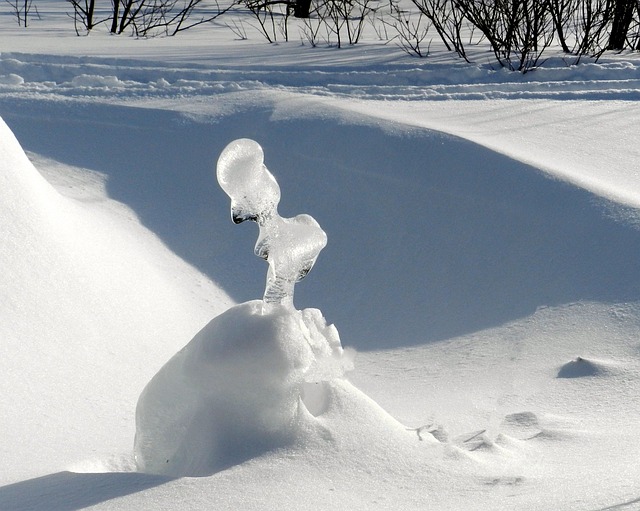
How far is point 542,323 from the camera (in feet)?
10.5

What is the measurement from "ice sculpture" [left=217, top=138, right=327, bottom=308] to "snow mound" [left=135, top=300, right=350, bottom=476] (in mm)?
78

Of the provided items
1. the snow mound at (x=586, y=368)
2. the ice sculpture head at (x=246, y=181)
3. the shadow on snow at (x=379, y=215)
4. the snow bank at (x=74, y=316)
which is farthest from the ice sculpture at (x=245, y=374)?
the shadow on snow at (x=379, y=215)

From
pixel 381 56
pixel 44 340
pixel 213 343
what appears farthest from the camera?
pixel 381 56

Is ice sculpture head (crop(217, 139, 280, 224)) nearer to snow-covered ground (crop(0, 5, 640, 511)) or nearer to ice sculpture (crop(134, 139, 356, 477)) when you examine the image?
ice sculpture (crop(134, 139, 356, 477))

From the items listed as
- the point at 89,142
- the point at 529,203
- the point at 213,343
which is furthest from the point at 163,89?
the point at 213,343

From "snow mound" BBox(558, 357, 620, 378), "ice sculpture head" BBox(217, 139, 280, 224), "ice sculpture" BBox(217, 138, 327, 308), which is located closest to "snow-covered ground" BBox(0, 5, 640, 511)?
"snow mound" BBox(558, 357, 620, 378)

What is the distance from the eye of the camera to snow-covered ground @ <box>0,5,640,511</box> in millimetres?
1952

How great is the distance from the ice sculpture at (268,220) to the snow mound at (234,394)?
0.25 ft

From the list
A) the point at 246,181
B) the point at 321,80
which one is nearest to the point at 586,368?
the point at 246,181

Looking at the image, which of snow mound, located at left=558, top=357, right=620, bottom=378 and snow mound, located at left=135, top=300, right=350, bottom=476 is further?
snow mound, located at left=558, top=357, right=620, bottom=378

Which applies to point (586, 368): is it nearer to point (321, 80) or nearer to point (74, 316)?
point (74, 316)

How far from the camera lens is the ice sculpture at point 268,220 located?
6.15 feet

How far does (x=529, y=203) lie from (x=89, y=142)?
214 centimetres

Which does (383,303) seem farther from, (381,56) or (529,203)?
(381,56)
